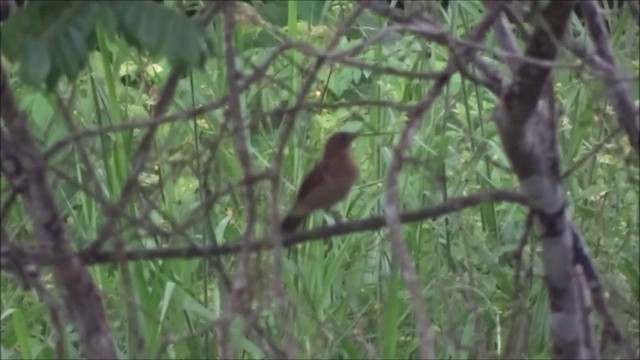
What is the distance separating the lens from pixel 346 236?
2.97m

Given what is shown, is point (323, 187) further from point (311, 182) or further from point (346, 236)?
point (346, 236)

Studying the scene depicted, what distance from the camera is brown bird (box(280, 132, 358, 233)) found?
2.71 meters

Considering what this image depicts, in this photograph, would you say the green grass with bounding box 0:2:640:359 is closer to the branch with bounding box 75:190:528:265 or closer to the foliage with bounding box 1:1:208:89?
the branch with bounding box 75:190:528:265

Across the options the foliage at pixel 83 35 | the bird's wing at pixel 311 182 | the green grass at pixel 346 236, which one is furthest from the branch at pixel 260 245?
the bird's wing at pixel 311 182

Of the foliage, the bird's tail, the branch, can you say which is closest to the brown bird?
the bird's tail

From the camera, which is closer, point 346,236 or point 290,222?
point 290,222

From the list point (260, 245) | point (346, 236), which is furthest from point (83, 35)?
→ point (346, 236)

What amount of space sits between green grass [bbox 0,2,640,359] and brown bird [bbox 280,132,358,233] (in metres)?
0.06

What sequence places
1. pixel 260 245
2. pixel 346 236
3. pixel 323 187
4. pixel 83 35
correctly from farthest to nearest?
pixel 346 236 → pixel 323 187 → pixel 260 245 → pixel 83 35

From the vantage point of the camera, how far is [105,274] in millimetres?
2893

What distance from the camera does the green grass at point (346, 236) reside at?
256 centimetres

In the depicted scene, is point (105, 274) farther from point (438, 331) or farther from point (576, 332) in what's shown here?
point (576, 332)

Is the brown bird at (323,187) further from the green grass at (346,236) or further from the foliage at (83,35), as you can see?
the foliage at (83,35)

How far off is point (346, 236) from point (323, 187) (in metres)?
0.27
